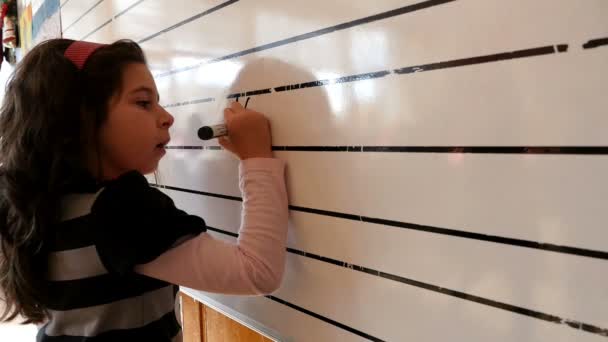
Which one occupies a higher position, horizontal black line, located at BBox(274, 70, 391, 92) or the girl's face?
horizontal black line, located at BBox(274, 70, 391, 92)

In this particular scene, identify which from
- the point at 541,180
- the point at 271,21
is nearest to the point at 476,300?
the point at 541,180

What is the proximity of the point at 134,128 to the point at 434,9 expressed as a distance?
0.59 m

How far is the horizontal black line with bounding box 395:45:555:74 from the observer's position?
471 millimetres

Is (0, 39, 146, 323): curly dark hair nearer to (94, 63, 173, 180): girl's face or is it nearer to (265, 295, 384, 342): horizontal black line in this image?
(94, 63, 173, 180): girl's face

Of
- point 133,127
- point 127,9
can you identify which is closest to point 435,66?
point 133,127

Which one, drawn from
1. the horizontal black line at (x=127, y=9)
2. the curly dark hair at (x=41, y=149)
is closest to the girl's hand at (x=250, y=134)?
the curly dark hair at (x=41, y=149)

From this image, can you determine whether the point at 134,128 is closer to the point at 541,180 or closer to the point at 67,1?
the point at 541,180

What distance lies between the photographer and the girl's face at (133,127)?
792mm

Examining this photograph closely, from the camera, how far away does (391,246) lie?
0.65m

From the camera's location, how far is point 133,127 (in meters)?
0.80

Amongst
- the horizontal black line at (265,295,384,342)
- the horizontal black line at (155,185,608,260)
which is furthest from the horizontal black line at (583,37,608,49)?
the horizontal black line at (265,295,384,342)

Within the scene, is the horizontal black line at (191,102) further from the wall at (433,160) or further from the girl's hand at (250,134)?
the girl's hand at (250,134)

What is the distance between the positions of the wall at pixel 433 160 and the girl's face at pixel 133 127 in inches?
7.0

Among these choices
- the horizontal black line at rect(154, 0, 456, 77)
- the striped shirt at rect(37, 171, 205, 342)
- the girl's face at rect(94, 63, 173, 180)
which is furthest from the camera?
the girl's face at rect(94, 63, 173, 180)
